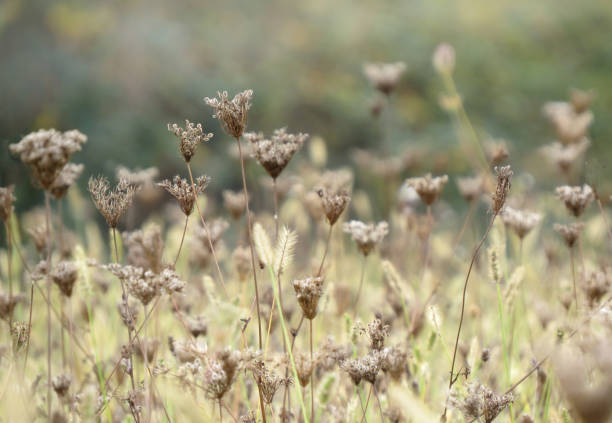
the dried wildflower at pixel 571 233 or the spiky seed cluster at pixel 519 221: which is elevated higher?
the spiky seed cluster at pixel 519 221

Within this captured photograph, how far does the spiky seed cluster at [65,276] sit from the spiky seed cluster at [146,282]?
0.15 meters

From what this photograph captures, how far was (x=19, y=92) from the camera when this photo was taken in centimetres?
378

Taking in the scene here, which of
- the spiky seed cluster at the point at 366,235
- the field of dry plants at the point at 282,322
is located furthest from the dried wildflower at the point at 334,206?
the spiky seed cluster at the point at 366,235

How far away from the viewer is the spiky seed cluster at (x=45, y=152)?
792 mm

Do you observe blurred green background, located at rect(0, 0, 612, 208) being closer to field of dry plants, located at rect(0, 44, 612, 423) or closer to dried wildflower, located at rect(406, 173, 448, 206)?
field of dry plants, located at rect(0, 44, 612, 423)

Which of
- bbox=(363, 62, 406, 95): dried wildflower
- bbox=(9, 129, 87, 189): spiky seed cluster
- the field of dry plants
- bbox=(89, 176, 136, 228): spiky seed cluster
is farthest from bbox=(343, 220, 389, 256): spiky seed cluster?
bbox=(363, 62, 406, 95): dried wildflower

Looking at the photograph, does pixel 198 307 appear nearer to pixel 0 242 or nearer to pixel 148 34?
pixel 0 242

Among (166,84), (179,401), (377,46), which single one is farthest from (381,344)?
(377,46)

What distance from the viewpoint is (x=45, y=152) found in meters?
0.79

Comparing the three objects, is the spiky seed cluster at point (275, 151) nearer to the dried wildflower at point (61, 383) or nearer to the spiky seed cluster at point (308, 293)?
the spiky seed cluster at point (308, 293)

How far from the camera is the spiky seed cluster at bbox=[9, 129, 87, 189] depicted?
79 centimetres

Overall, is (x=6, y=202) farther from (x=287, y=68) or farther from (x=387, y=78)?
(x=287, y=68)

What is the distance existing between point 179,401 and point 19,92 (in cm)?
376

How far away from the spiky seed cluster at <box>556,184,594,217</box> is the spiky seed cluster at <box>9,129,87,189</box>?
0.95 metres
